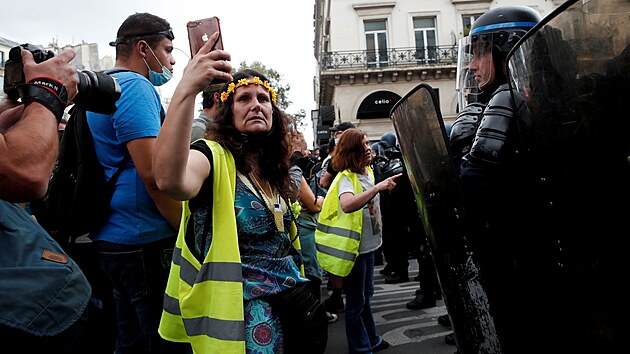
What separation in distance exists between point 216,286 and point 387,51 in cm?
2394

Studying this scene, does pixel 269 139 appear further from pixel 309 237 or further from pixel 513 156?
pixel 309 237

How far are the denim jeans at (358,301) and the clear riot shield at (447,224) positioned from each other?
1845 millimetres

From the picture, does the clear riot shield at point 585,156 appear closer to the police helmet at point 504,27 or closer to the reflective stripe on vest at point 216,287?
the police helmet at point 504,27

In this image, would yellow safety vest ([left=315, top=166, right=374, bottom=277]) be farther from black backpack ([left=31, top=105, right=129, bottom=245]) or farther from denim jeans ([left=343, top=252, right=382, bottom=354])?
black backpack ([left=31, top=105, right=129, bottom=245])

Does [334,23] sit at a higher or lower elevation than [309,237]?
higher

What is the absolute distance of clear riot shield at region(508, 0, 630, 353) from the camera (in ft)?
3.03

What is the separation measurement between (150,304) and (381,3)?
80.5 feet

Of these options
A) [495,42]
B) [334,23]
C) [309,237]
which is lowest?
[309,237]

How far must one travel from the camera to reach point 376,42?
80.9 ft

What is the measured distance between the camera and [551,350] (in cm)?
123

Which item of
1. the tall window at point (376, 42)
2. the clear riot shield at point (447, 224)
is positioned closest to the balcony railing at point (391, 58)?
the tall window at point (376, 42)

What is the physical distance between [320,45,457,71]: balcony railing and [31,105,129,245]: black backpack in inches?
893

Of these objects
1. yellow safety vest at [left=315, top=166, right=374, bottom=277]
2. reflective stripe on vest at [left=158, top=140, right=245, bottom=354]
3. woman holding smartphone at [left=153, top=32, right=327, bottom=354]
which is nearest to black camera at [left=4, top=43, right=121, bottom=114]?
woman holding smartphone at [left=153, top=32, right=327, bottom=354]

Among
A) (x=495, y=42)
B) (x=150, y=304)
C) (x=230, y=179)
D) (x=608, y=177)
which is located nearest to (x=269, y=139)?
(x=230, y=179)
